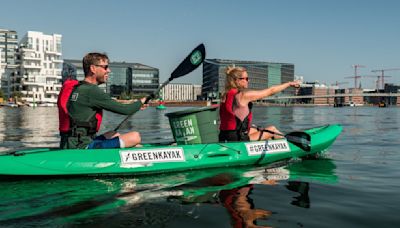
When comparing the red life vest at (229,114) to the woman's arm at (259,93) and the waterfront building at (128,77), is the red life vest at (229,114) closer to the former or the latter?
the woman's arm at (259,93)

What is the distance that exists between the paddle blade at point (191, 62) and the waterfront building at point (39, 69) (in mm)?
106342

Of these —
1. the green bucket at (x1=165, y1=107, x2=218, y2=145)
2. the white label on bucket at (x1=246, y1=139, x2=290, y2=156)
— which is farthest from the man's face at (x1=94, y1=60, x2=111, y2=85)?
the white label on bucket at (x1=246, y1=139, x2=290, y2=156)

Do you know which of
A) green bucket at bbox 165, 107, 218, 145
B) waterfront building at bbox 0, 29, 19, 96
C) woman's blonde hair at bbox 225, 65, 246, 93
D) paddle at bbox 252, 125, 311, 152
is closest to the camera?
woman's blonde hair at bbox 225, 65, 246, 93

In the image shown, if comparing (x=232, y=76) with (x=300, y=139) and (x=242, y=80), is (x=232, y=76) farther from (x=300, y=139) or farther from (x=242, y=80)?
(x=300, y=139)

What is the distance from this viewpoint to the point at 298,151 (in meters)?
9.32

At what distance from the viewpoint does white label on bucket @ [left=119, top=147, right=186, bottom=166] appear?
7242 millimetres

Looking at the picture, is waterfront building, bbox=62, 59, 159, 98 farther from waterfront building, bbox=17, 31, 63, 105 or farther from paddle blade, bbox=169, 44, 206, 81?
paddle blade, bbox=169, 44, 206, 81

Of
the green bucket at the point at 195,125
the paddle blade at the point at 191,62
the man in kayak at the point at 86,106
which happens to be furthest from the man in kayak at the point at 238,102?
the man in kayak at the point at 86,106

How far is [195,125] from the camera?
834 centimetres

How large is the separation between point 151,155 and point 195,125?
130cm

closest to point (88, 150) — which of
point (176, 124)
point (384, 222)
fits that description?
point (176, 124)

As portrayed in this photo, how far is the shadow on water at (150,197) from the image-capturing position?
4.55 metres

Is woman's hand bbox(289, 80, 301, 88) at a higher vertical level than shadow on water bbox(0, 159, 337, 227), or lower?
higher

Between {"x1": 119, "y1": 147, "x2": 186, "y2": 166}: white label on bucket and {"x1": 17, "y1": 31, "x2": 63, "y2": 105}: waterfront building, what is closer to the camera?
{"x1": 119, "y1": 147, "x2": 186, "y2": 166}: white label on bucket
